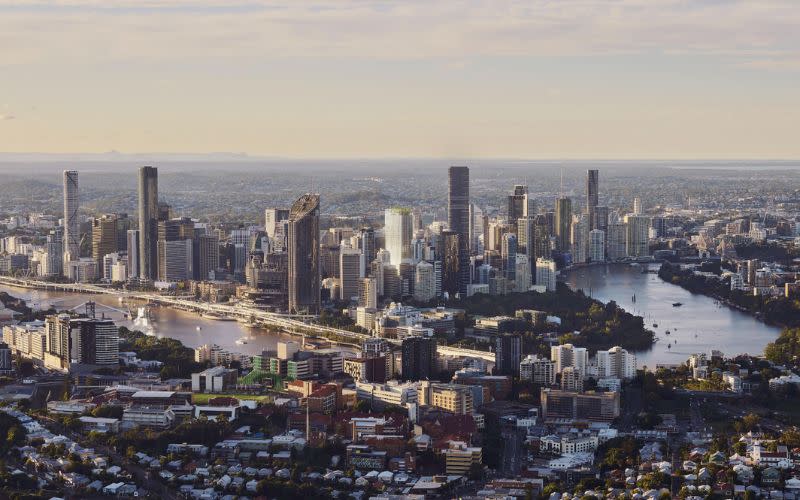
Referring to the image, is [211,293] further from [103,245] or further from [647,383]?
[647,383]

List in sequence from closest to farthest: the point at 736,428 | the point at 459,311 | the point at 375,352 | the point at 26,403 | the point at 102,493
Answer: the point at 102,493, the point at 736,428, the point at 26,403, the point at 375,352, the point at 459,311

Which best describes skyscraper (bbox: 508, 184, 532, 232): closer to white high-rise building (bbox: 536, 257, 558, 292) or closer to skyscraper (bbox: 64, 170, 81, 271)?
white high-rise building (bbox: 536, 257, 558, 292)

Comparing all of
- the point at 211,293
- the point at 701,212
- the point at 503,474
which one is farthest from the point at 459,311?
the point at 701,212

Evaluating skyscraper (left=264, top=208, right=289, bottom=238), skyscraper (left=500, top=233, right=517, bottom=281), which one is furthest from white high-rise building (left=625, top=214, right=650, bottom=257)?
skyscraper (left=264, top=208, right=289, bottom=238)

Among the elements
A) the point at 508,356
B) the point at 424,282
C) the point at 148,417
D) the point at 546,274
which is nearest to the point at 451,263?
the point at 424,282

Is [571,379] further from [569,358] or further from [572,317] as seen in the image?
[572,317]
